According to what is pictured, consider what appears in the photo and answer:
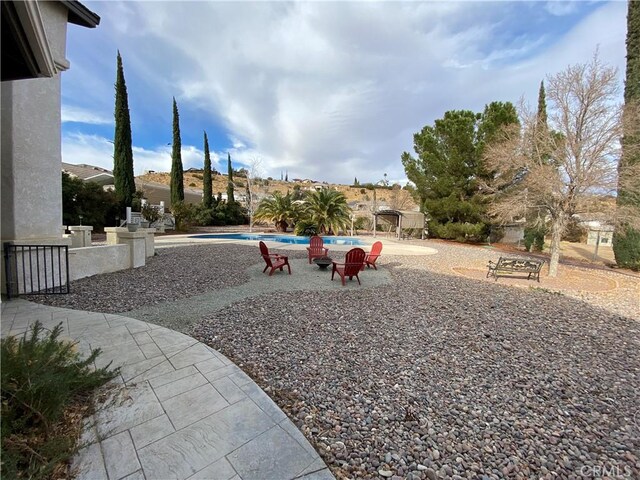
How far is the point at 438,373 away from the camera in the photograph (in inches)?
120

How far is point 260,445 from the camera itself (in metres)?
1.94

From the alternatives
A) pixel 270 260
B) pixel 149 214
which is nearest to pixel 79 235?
pixel 270 260

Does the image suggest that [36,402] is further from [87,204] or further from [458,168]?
[458,168]

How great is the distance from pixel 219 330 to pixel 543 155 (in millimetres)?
11620

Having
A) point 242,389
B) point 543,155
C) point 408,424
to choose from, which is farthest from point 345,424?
point 543,155

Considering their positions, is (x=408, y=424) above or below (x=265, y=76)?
below

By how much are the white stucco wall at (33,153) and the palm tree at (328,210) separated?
16.8 meters

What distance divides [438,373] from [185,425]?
2.52 m

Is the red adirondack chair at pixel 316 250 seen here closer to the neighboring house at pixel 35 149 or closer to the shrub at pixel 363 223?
the neighboring house at pixel 35 149

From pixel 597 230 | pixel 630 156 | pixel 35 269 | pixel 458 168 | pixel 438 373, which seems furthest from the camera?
pixel 458 168

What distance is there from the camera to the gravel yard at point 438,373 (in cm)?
197

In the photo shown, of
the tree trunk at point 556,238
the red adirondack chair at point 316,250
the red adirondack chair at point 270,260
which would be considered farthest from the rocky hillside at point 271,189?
the red adirondack chair at point 270,260

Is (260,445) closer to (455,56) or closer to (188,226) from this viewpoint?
(455,56)

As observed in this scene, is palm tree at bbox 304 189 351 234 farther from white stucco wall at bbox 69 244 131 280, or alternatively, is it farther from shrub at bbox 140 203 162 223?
white stucco wall at bbox 69 244 131 280
